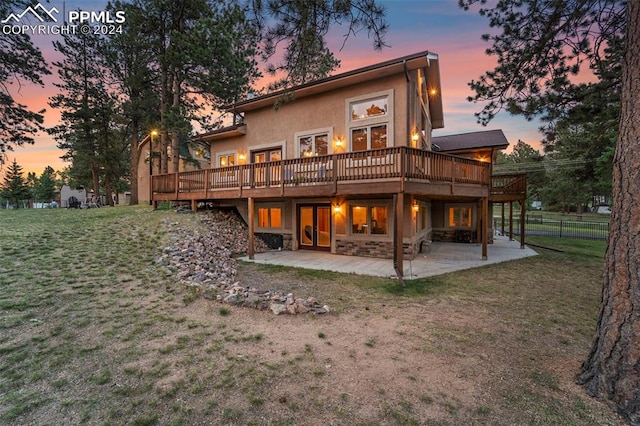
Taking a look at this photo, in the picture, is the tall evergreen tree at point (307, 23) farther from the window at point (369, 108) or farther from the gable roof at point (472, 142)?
the gable roof at point (472, 142)

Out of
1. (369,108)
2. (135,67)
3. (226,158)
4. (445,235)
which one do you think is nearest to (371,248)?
(369,108)

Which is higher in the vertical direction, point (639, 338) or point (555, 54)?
point (555, 54)

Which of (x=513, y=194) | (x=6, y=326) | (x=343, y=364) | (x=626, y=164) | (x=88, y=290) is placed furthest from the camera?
(x=513, y=194)

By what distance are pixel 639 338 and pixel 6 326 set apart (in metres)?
7.77

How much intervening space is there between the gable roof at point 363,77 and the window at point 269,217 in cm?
489

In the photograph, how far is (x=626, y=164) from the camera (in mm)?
2768

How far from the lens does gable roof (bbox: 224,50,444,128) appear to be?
8.92m

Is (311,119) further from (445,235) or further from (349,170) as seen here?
(445,235)

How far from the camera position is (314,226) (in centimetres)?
1205

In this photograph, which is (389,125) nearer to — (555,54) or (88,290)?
(555,54)

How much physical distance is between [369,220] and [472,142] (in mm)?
9580

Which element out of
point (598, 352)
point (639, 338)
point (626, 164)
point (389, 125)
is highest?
point (389, 125)

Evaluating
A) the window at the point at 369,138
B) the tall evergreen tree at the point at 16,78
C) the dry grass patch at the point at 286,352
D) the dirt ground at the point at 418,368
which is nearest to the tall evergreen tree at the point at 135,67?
the tall evergreen tree at the point at 16,78

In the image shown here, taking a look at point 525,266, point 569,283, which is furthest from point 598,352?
point 525,266
